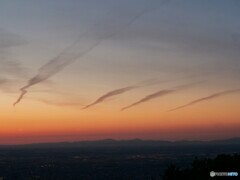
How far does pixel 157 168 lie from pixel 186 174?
158953 millimetres

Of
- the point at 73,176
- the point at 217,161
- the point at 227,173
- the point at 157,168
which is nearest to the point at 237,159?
Result: the point at 217,161

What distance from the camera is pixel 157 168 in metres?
196

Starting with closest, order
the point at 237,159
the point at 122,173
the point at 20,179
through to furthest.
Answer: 1. the point at 237,159
2. the point at 20,179
3. the point at 122,173

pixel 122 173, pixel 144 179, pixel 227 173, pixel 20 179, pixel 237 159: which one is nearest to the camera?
pixel 227 173

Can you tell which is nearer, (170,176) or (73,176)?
(170,176)

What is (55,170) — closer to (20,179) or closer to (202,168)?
(20,179)

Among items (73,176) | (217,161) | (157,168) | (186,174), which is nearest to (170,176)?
(186,174)

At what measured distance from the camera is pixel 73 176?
176750 millimetres

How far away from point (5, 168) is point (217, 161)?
168771 mm

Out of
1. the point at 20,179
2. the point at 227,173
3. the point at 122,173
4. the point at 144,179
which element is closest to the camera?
the point at 227,173

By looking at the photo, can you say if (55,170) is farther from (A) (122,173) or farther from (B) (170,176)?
(B) (170,176)

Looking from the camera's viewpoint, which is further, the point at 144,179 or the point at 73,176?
the point at 73,176

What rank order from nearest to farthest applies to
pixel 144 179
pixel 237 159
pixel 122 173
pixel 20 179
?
pixel 237 159
pixel 144 179
pixel 20 179
pixel 122 173

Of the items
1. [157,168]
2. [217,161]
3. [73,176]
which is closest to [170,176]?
[217,161]
